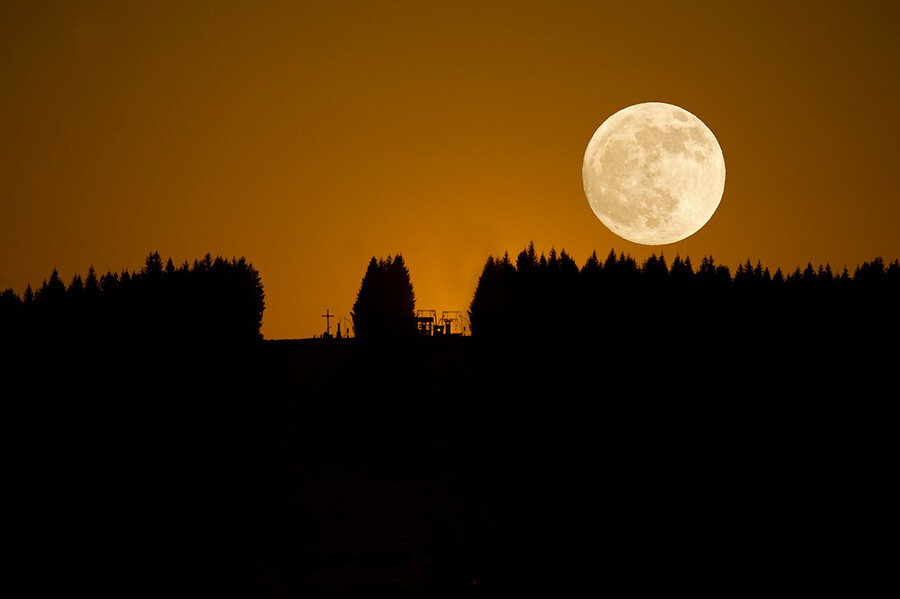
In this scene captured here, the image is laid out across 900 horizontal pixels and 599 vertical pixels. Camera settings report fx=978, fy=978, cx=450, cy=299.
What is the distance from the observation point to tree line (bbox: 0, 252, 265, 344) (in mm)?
47906

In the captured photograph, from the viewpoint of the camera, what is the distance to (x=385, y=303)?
5853 centimetres

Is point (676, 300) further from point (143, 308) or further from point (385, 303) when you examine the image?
point (143, 308)

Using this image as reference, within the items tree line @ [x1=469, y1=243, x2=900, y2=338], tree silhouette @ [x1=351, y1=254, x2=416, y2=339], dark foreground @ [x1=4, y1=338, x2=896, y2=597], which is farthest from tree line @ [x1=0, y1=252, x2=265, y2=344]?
tree line @ [x1=469, y1=243, x2=900, y2=338]

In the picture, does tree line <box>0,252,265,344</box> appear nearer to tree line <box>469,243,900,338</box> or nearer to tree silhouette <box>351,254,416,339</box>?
tree silhouette <box>351,254,416,339</box>

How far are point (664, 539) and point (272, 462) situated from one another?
26.9 meters

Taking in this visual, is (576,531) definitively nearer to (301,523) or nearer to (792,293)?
(301,523)

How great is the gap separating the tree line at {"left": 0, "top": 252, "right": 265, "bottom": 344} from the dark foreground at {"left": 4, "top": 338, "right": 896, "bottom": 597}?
6.43 ft

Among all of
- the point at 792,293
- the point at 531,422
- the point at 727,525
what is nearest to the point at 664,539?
the point at 727,525

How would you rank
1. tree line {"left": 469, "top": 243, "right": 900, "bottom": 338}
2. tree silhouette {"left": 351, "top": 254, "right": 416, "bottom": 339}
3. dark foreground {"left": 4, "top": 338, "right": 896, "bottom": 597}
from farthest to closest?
tree silhouette {"left": 351, "top": 254, "right": 416, "bottom": 339}
tree line {"left": 469, "top": 243, "right": 900, "bottom": 338}
dark foreground {"left": 4, "top": 338, "right": 896, "bottom": 597}

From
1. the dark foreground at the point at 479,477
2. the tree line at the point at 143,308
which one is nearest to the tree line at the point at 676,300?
the dark foreground at the point at 479,477

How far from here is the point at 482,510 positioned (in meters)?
41.3

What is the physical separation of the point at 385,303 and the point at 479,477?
14480 millimetres

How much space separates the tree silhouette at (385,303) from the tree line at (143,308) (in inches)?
281

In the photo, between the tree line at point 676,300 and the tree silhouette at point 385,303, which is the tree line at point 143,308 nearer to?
the tree silhouette at point 385,303
